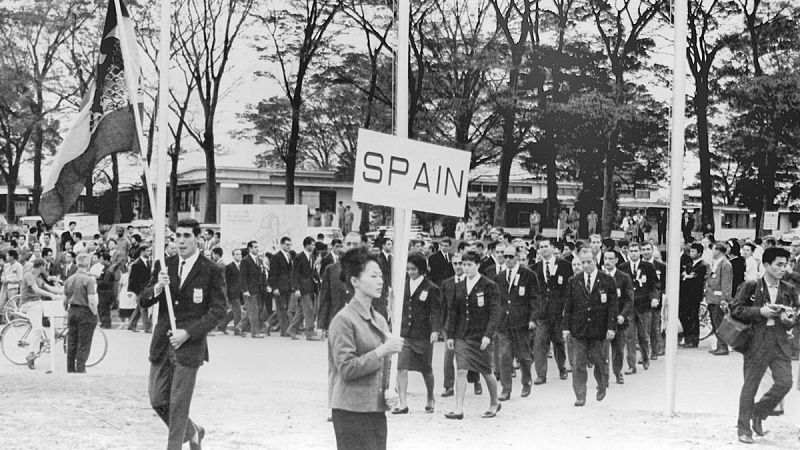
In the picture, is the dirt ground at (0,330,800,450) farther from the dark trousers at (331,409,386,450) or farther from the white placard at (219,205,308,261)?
the white placard at (219,205,308,261)

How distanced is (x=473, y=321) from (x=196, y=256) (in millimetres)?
3478

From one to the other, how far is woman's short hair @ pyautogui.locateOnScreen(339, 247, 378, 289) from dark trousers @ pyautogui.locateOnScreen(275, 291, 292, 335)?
12600mm

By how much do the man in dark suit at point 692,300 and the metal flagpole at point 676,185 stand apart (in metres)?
6.32

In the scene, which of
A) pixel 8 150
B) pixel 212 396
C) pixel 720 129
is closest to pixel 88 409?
pixel 212 396

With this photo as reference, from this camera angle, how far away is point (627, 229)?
37.9 meters

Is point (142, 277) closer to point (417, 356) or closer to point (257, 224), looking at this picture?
point (257, 224)

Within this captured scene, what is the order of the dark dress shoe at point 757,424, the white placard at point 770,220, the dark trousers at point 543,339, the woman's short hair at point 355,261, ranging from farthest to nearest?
the white placard at point 770,220 → the dark trousers at point 543,339 → the dark dress shoe at point 757,424 → the woman's short hair at point 355,261

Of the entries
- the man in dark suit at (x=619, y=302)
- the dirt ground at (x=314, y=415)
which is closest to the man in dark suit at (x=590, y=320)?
the dirt ground at (x=314, y=415)

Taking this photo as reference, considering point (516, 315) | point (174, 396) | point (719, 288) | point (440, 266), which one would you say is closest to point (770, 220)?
point (719, 288)

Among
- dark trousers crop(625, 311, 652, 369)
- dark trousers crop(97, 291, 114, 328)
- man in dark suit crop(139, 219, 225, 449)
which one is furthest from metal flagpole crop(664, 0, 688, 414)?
dark trousers crop(97, 291, 114, 328)

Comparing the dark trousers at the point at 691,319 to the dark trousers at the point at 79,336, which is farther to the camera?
the dark trousers at the point at 691,319

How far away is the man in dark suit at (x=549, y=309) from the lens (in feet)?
42.5

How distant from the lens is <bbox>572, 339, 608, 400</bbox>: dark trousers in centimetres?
1109

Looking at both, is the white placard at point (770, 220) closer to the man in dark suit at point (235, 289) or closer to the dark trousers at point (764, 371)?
the man in dark suit at point (235, 289)
